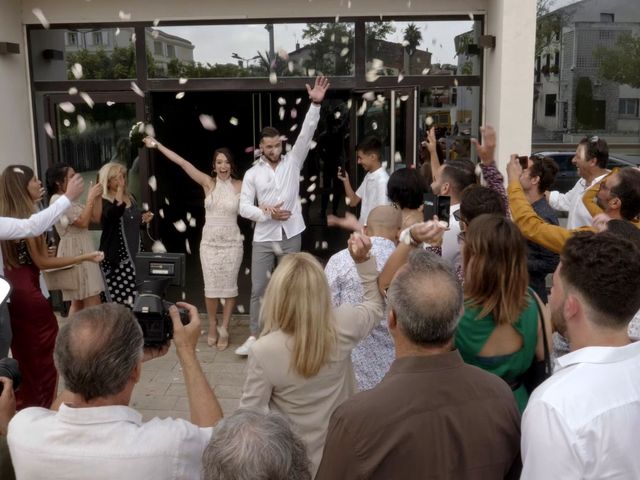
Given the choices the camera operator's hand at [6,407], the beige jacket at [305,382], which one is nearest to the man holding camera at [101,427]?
the camera operator's hand at [6,407]

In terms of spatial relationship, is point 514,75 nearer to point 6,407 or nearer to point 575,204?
point 575,204

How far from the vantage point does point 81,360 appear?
1979mm

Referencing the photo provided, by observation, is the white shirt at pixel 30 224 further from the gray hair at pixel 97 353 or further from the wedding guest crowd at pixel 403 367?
the gray hair at pixel 97 353

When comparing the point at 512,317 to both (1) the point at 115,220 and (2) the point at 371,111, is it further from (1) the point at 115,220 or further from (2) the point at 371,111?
(2) the point at 371,111

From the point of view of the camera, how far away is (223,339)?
21.4ft

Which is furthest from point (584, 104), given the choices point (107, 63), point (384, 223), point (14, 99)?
point (14, 99)

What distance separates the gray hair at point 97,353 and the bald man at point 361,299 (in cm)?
164

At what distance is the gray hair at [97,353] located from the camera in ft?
6.49

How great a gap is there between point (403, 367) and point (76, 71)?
643cm

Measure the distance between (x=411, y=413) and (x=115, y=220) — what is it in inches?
178

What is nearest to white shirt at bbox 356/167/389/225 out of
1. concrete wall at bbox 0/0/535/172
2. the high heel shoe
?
concrete wall at bbox 0/0/535/172

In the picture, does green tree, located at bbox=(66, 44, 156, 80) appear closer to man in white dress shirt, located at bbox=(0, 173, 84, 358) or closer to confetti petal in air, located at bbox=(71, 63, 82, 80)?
confetti petal in air, located at bbox=(71, 63, 82, 80)

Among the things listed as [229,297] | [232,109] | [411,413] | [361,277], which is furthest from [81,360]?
[232,109]

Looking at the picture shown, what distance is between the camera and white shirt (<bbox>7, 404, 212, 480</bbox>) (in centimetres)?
187
